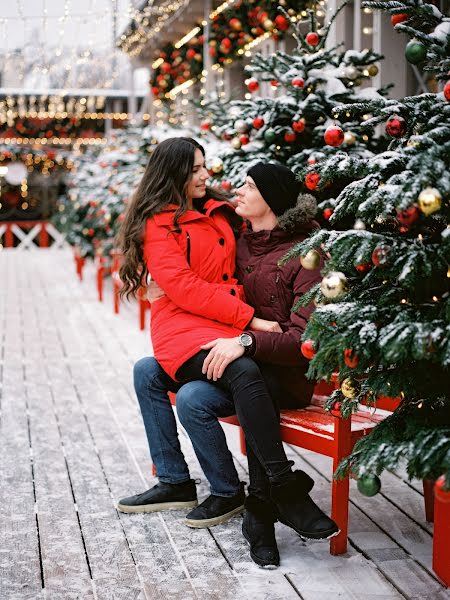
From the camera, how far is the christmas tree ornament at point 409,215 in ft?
6.87

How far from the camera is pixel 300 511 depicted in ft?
9.44

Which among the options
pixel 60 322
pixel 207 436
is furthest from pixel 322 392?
pixel 60 322

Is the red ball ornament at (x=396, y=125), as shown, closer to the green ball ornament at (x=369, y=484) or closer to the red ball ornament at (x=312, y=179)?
the red ball ornament at (x=312, y=179)

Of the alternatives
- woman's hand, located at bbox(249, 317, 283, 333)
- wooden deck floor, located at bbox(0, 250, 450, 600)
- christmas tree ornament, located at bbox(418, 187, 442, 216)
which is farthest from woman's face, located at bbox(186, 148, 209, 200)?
christmas tree ornament, located at bbox(418, 187, 442, 216)

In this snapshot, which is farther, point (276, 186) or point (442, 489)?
point (276, 186)

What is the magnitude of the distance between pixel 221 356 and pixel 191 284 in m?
0.37

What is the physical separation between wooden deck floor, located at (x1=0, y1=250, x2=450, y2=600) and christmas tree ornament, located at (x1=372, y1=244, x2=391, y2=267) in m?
1.08

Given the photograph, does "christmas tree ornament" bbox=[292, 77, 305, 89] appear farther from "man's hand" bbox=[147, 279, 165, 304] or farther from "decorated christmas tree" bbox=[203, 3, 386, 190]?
"man's hand" bbox=[147, 279, 165, 304]

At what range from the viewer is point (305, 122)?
422cm

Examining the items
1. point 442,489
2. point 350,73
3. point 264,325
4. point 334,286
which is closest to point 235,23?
point 350,73

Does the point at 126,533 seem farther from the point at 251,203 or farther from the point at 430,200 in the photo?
the point at 430,200

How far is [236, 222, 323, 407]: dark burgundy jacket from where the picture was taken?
10.1 ft

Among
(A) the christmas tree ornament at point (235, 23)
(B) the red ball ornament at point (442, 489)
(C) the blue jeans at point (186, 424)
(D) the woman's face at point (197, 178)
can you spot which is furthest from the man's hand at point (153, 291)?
(A) the christmas tree ornament at point (235, 23)

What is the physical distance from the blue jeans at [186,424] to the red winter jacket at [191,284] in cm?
12
